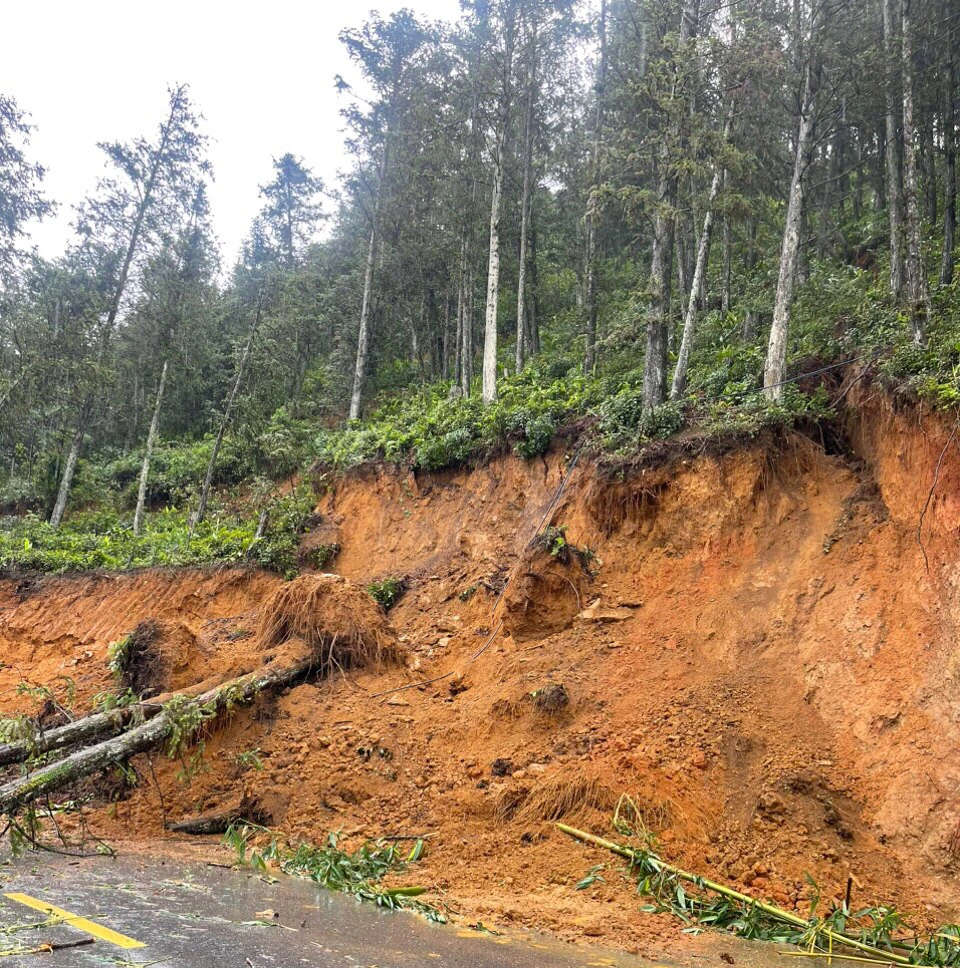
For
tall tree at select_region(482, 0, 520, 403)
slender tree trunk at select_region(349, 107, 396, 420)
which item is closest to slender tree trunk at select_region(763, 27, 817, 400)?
tall tree at select_region(482, 0, 520, 403)

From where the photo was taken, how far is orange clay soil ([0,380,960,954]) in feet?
21.3

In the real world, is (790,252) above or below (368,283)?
below

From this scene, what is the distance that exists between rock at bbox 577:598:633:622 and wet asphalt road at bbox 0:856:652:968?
18.4 ft

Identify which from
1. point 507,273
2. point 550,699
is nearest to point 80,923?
point 550,699

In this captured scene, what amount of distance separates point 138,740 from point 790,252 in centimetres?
1283

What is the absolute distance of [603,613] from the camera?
1038 centimetres

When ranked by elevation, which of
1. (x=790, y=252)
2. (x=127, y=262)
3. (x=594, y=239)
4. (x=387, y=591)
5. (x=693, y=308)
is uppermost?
(x=594, y=239)

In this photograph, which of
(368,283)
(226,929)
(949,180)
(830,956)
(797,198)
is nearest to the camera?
(226,929)

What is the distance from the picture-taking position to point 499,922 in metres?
5.36

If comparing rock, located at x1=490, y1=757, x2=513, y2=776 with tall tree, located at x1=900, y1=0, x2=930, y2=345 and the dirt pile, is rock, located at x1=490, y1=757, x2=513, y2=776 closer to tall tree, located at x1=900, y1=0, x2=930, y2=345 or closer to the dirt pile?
the dirt pile

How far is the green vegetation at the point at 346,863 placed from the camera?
227 inches

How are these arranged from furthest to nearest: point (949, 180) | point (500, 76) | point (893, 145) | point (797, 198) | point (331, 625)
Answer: point (500, 76), point (949, 180), point (893, 145), point (797, 198), point (331, 625)

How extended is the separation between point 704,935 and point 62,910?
4.68 metres

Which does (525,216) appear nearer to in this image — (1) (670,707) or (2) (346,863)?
(1) (670,707)
